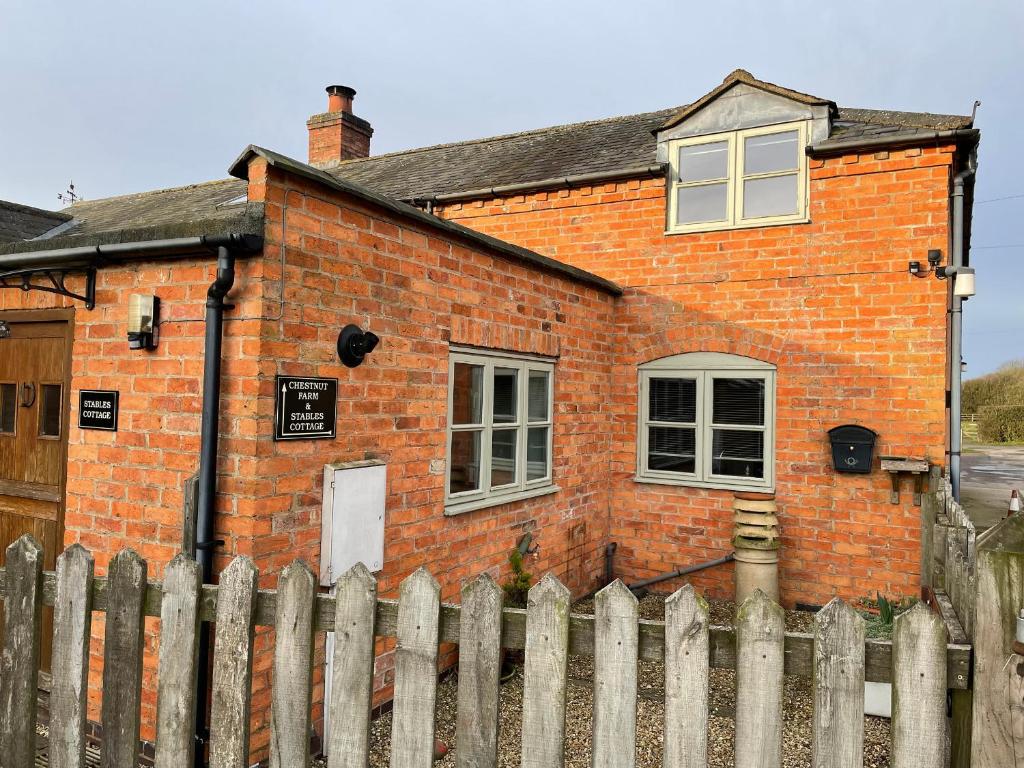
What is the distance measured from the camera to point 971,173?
22.1 ft

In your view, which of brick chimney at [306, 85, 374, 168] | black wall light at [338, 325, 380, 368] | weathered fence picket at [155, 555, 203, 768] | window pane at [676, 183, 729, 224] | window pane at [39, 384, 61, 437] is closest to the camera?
weathered fence picket at [155, 555, 203, 768]

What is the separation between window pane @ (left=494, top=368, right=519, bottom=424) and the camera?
5.65 metres

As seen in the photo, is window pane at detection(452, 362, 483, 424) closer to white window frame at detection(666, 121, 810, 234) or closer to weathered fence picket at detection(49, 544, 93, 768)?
weathered fence picket at detection(49, 544, 93, 768)

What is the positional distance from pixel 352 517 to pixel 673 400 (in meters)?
4.61

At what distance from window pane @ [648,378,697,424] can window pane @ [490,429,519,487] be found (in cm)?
231

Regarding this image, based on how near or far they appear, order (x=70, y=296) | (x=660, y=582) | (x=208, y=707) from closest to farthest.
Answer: (x=208, y=707) < (x=70, y=296) < (x=660, y=582)

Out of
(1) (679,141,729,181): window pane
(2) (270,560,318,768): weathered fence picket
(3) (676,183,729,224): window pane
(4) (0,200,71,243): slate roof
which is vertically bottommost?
(2) (270,560,318,768): weathered fence picket

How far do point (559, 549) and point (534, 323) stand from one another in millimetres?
2263

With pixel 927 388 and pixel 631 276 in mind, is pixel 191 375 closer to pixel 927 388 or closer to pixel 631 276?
pixel 631 276

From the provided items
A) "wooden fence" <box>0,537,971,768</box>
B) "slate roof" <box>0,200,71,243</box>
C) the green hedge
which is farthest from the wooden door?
the green hedge

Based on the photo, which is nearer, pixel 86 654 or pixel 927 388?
pixel 86 654

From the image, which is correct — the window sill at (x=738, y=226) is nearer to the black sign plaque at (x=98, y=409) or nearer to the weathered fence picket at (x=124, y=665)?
the black sign plaque at (x=98, y=409)

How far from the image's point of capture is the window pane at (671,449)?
24.4 feet

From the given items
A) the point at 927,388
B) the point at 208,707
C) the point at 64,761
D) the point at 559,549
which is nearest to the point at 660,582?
the point at 559,549
